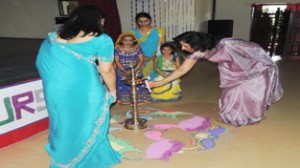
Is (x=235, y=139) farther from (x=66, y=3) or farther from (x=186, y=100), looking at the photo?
(x=66, y=3)

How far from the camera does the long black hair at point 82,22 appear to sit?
60.5 inches

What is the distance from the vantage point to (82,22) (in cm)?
154

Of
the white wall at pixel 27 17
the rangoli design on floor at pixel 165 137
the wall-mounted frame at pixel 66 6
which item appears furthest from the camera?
the white wall at pixel 27 17

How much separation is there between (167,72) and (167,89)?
209 mm

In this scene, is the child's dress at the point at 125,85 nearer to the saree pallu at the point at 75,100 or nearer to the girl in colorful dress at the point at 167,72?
the girl in colorful dress at the point at 167,72

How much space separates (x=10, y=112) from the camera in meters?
2.34

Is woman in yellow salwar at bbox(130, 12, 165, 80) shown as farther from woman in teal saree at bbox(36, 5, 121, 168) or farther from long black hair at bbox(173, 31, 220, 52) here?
woman in teal saree at bbox(36, 5, 121, 168)

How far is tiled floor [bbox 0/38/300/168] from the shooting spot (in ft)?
6.65

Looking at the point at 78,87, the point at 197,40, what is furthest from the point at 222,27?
the point at 78,87

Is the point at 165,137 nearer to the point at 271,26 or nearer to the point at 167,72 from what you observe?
the point at 167,72

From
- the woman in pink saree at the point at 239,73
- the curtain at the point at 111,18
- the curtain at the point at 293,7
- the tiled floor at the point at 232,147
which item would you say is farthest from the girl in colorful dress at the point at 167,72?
the curtain at the point at 293,7

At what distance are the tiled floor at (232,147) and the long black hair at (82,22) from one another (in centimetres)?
99

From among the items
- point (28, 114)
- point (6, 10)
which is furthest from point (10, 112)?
point (6, 10)

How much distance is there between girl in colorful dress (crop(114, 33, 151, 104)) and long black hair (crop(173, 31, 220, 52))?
1.04m
